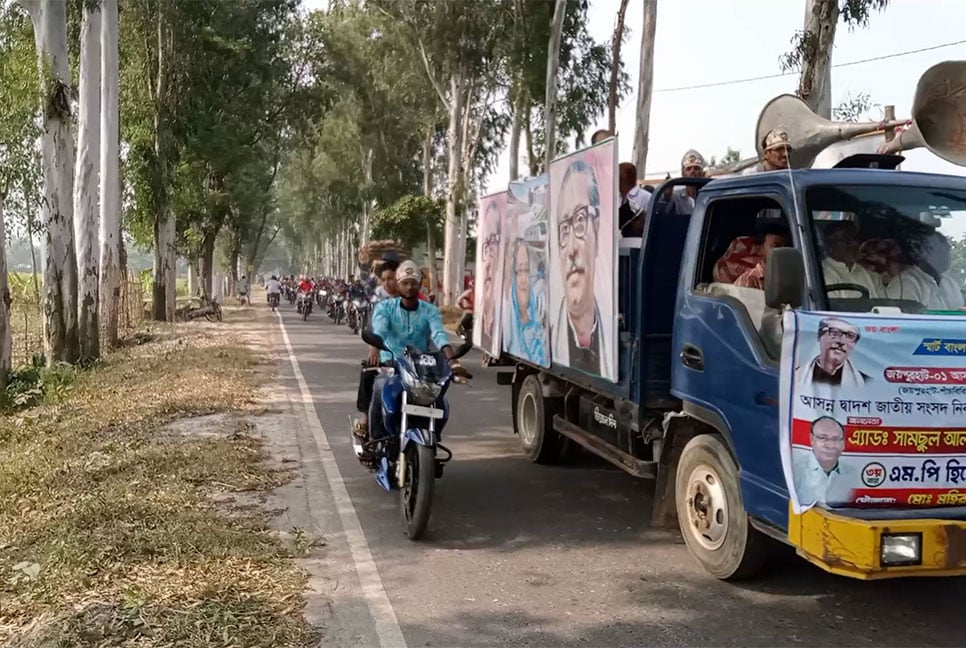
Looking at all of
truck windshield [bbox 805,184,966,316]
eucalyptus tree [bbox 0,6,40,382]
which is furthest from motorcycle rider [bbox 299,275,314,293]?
truck windshield [bbox 805,184,966,316]

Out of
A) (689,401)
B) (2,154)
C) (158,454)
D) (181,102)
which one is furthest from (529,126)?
(689,401)

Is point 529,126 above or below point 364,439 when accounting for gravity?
above

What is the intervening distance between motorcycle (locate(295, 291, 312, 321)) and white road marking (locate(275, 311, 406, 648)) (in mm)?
22878

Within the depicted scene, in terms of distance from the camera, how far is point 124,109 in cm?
2567

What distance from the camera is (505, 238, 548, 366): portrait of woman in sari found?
7.63 meters

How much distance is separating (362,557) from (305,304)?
28169 millimetres

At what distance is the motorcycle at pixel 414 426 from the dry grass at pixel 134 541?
943mm

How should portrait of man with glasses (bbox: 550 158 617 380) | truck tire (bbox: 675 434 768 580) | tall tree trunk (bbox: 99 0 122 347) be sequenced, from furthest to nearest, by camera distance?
1. tall tree trunk (bbox: 99 0 122 347)
2. portrait of man with glasses (bbox: 550 158 617 380)
3. truck tire (bbox: 675 434 768 580)

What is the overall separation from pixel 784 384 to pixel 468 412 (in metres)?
7.32

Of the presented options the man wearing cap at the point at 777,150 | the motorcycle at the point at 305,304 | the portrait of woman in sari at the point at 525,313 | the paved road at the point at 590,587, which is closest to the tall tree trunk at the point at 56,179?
the portrait of woman in sari at the point at 525,313

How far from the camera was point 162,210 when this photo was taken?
83.1 feet

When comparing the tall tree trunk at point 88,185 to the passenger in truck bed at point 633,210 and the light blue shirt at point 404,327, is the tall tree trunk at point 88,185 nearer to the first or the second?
the light blue shirt at point 404,327

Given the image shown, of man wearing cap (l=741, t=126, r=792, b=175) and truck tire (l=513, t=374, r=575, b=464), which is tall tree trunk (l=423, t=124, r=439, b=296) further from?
man wearing cap (l=741, t=126, r=792, b=175)

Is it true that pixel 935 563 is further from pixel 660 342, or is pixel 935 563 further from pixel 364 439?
pixel 364 439
